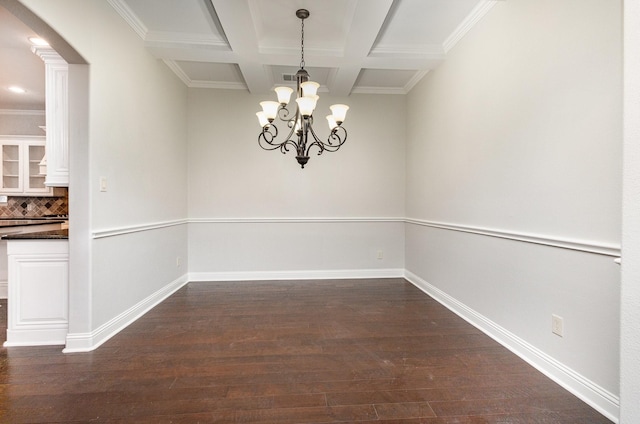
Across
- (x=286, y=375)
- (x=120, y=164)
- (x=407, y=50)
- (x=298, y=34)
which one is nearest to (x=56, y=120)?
(x=120, y=164)

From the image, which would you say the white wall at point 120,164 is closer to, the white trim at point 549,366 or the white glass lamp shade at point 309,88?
the white glass lamp shade at point 309,88

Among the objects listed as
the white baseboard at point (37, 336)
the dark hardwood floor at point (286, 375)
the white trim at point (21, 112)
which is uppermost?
the white trim at point (21, 112)

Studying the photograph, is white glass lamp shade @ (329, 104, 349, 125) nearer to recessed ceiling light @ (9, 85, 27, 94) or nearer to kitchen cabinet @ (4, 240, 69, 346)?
kitchen cabinet @ (4, 240, 69, 346)

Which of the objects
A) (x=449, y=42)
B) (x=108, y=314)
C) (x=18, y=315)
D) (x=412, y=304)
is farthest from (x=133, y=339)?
(x=449, y=42)

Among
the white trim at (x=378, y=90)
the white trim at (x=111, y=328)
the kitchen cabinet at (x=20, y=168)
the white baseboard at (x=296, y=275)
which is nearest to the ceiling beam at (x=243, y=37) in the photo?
the white trim at (x=378, y=90)

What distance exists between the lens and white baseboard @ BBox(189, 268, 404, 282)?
426cm

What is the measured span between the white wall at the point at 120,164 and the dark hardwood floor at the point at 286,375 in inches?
15.4

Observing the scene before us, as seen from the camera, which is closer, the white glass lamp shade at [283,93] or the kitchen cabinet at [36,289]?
the kitchen cabinet at [36,289]

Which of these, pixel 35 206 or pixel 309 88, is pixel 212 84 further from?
pixel 35 206

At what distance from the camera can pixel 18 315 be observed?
7.62 ft

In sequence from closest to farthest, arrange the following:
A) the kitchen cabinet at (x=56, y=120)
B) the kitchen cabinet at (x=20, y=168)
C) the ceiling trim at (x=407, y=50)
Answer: the kitchen cabinet at (x=56, y=120), the ceiling trim at (x=407, y=50), the kitchen cabinet at (x=20, y=168)

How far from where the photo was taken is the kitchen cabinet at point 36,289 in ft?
7.57

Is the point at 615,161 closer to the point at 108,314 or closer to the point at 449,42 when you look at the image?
the point at 449,42

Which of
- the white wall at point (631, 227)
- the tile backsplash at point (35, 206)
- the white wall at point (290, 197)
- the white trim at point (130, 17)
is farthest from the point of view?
the tile backsplash at point (35, 206)
